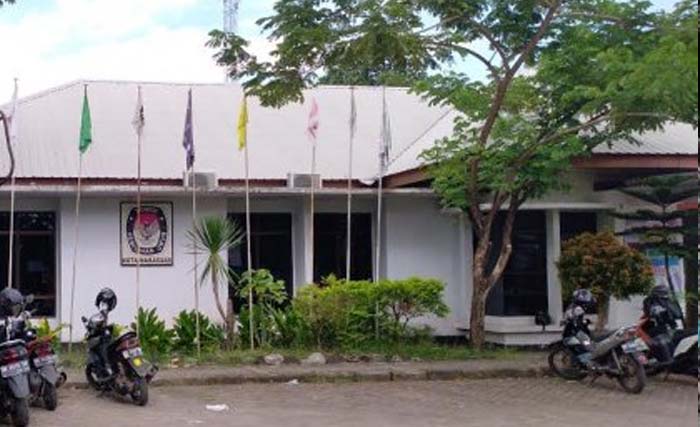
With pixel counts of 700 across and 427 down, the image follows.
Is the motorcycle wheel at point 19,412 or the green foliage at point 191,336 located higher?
the green foliage at point 191,336

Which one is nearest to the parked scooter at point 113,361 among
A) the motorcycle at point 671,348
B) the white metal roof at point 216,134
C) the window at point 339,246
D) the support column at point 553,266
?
the white metal roof at point 216,134

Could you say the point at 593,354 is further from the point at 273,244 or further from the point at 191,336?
the point at 273,244

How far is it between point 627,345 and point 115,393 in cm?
627

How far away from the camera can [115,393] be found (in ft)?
36.1

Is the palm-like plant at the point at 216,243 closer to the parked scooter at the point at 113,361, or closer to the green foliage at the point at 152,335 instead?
the green foliage at the point at 152,335

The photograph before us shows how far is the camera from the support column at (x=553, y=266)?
53.4 feet

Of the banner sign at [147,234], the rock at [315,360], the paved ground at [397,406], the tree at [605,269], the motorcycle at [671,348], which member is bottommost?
the paved ground at [397,406]

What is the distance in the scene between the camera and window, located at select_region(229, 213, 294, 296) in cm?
1730

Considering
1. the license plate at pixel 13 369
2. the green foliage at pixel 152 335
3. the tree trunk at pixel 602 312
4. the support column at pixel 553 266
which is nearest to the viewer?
the license plate at pixel 13 369

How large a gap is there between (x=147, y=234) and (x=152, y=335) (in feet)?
8.51

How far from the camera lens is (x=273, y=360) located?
13.7 m

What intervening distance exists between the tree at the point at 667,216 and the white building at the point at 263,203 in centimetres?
29

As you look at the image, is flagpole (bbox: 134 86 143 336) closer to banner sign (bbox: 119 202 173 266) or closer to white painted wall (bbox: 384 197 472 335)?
banner sign (bbox: 119 202 173 266)

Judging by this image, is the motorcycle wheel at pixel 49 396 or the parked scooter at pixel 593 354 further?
the parked scooter at pixel 593 354
